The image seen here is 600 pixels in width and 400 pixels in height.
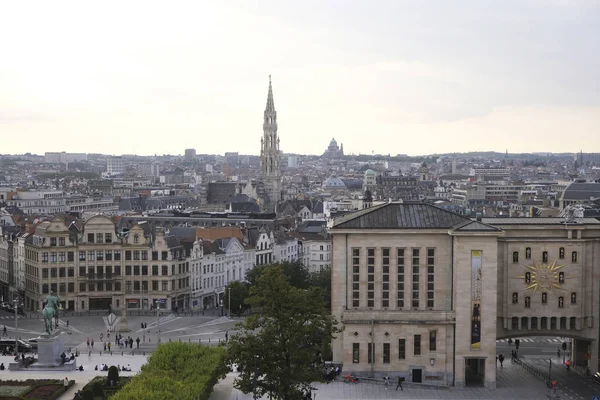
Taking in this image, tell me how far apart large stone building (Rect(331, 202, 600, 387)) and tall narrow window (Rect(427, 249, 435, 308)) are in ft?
0.29

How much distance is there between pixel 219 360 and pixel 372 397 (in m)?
12.9

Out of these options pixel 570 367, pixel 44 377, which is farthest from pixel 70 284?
pixel 570 367

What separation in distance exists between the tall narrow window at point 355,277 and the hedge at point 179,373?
14520 millimetres

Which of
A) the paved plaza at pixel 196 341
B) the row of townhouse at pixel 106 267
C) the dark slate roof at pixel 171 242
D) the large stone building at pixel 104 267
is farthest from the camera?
the dark slate roof at pixel 171 242

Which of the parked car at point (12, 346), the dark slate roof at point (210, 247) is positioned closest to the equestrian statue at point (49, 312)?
the parked car at point (12, 346)

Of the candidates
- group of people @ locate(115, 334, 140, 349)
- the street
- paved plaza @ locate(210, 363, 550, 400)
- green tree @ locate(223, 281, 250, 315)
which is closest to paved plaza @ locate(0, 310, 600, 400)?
paved plaza @ locate(210, 363, 550, 400)

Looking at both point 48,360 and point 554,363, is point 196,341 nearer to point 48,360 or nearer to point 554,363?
point 48,360

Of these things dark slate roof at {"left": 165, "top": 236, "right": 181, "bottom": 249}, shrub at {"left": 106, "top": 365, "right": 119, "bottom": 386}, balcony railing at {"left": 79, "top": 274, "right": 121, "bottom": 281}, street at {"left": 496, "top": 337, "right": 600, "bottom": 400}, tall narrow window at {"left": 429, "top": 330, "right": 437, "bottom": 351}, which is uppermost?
dark slate roof at {"left": 165, "top": 236, "right": 181, "bottom": 249}

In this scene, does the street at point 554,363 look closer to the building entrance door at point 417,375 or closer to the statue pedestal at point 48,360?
the building entrance door at point 417,375

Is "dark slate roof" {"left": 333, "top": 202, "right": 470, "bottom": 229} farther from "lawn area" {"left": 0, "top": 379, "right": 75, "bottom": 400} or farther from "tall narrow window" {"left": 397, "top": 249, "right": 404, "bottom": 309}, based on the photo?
"lawn area" {"left": 0, "top": 379, "right": 75, "bottom": 400}

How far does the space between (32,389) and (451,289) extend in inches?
1416

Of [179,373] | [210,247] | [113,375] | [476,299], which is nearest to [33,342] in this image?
[113,375]

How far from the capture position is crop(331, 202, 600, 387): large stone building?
85.9 m

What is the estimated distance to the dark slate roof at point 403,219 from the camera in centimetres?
8812
